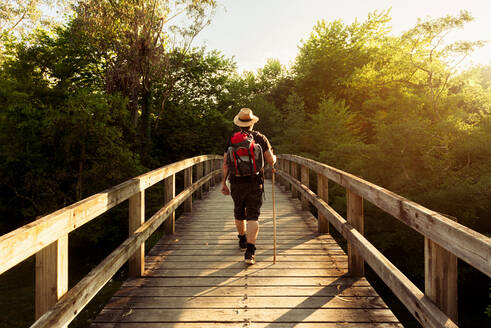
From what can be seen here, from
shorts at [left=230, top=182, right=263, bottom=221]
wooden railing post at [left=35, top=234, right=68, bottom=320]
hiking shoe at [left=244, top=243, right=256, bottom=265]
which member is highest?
shorts at [left=230, top=182, right=263, bottom=221]

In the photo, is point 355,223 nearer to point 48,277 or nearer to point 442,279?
point 442,279

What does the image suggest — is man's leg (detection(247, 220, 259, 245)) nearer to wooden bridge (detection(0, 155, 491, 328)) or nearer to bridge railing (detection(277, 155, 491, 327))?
wooden bridge (detection(0, 155, 491, 328))

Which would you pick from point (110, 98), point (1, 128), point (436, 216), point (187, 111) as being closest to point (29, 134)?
point (1, 128)

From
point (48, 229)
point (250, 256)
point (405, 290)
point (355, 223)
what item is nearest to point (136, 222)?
point (250, 256)

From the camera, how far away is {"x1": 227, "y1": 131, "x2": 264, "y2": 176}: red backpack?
156 inches

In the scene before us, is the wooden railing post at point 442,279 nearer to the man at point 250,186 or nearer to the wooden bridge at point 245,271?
the wooden bridge at point 245,271

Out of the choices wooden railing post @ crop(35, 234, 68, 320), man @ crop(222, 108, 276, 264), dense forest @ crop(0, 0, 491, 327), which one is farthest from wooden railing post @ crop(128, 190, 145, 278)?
dense forest @ crop(0, 0, 491, 327)

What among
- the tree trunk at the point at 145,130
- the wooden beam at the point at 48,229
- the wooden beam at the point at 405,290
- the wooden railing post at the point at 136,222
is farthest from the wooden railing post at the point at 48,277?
the tree trunk at the point at 145,130

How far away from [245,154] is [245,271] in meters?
1.28

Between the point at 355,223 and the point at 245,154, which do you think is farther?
the point at 245,154

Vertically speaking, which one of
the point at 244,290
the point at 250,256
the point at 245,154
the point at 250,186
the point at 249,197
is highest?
the point at 245,154

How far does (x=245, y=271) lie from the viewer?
3.85 meters

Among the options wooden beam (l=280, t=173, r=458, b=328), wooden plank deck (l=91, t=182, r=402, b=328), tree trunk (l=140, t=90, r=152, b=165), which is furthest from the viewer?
tree trunk (l=140, t=90, r=152, b=165)

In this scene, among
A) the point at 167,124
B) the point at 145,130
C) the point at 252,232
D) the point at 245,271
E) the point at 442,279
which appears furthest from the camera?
the point at 167,124
